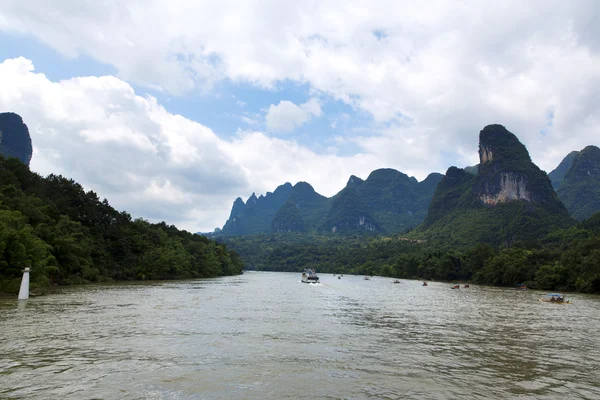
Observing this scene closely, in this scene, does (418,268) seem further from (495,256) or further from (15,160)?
(15,160)

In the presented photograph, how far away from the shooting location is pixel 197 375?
1258 cm

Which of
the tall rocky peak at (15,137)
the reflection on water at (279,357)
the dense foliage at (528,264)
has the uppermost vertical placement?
the tall rocky peak at (15,137)

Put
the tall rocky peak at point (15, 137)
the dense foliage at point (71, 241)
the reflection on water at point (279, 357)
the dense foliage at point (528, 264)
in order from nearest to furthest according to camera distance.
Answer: the reflection on water at point (279, 357)
the dense foliage at point (71, 241)
the dense foliage at point (528, 264)
the tall rocky peak at point (15, 137)

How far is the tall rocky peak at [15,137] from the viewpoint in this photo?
176 meters

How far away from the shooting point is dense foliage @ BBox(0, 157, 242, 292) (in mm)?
40906

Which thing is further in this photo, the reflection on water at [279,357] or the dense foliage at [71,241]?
the dense foliage at [71,241]

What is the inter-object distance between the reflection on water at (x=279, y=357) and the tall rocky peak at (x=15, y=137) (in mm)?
184702

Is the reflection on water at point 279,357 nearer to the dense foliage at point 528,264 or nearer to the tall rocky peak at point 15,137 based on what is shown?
the dense foliage at point 528,264

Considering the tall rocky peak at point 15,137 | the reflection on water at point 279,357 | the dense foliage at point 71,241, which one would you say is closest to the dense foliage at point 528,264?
the reflection on water at point 279,357

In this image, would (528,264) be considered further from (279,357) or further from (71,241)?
(279,357)

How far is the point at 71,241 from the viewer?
2223 inches

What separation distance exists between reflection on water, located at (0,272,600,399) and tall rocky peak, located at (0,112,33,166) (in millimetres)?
184702

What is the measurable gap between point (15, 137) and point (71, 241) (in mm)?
158029

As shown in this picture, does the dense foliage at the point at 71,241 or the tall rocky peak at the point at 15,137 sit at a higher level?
the tall rocky peak at the point at 15,137
